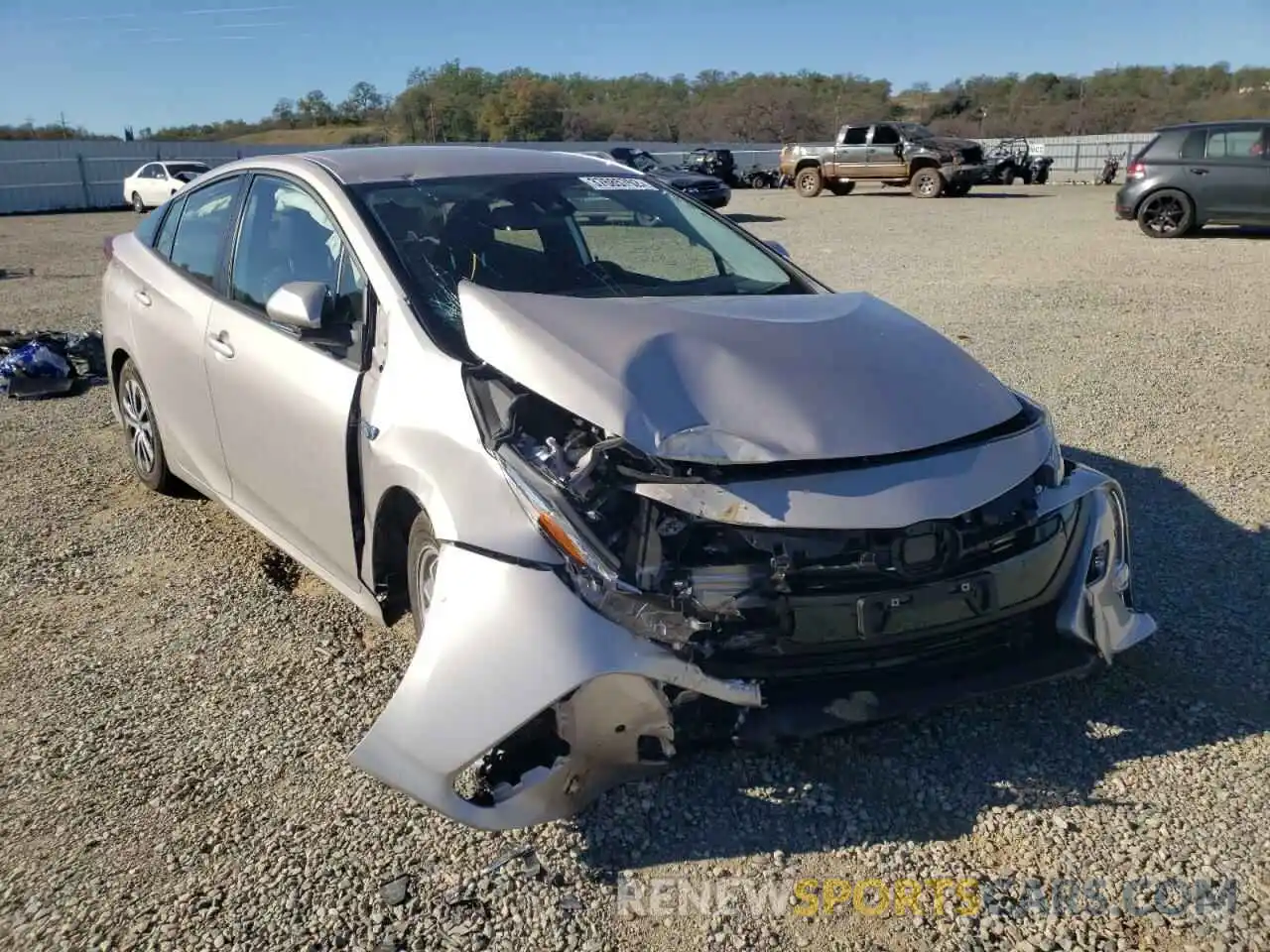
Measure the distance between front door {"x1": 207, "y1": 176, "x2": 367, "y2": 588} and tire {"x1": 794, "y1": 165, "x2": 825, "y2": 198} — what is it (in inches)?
1064

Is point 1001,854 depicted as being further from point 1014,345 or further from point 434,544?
point 1014,345

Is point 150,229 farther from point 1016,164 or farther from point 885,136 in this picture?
point 1016,164

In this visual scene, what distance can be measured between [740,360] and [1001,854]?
58.0 inches

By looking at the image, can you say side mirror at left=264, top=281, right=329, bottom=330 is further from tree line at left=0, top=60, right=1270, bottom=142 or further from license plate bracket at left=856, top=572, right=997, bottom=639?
tree line at left=0, top=60, right=1270, bottom=142

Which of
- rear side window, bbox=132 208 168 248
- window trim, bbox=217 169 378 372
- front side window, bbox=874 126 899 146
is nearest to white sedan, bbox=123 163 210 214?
front side window, bbox=874 126 899 146

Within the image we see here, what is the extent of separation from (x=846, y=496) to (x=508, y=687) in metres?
0.95

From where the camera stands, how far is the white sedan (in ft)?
83.7

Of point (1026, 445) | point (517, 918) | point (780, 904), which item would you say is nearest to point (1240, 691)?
point (1026, 445)

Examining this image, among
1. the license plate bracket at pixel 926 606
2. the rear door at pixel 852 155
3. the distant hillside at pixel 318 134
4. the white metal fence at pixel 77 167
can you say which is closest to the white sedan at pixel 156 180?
the white metal fence at pixel 77 167

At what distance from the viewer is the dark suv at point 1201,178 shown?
14695mm

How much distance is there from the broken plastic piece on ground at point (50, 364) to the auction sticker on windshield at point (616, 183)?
4470 millimetres

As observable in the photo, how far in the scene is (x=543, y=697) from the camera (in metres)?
2.34

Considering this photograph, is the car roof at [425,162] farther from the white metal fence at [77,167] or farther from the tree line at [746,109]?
the tree line at [746,109]

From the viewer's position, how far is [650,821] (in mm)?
2707
